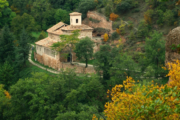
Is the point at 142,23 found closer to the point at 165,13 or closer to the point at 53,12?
the point at 165,13

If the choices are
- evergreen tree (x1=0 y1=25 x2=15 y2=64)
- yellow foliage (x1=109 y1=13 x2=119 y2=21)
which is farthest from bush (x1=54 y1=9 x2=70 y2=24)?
evergreen tree (x1=0 y1=25 x2=15 y2=64)

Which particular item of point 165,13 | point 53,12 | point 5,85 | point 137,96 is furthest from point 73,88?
point 53,12

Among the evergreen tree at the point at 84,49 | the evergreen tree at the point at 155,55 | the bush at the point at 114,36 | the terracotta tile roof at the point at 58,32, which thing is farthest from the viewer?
the bush at the point at 114,36

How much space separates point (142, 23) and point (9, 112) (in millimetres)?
25942

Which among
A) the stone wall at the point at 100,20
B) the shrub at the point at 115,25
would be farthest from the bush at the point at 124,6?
the shrub at the point at 115,25

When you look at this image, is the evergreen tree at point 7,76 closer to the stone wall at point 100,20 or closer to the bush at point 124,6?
the stone wall at point 100,20

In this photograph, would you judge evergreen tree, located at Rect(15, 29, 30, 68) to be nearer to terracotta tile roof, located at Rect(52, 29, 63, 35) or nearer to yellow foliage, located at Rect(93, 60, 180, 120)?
terracotta tile roof, located at Rect(52, 29, 63, 35)

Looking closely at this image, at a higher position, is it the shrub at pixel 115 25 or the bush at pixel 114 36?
the shrub at pixel 115 25

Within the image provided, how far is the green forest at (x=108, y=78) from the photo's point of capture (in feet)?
31.2

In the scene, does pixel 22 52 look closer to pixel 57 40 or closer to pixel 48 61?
pixel 48 61

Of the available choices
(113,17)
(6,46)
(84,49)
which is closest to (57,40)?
(84,49)

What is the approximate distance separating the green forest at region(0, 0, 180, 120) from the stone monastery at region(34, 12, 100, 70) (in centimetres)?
222

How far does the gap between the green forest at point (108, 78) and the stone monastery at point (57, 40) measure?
222 centimetres

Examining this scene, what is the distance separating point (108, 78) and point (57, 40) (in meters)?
13.0
